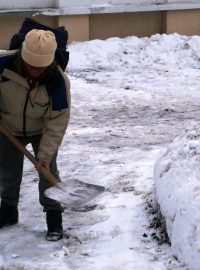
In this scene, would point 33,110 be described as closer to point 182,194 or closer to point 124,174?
point 182,194

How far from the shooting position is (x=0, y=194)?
4.64 metres

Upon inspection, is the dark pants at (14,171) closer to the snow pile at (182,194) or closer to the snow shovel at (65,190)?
the snow shovel at (65,190)

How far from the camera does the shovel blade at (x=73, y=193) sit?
4250mm

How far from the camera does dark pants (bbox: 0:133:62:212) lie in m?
4.38

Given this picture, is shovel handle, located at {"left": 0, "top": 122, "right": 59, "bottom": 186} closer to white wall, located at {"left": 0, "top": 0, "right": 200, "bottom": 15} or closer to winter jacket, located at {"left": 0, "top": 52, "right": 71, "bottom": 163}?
winter jacket, located at {"left": 0, "top": 52, "right": 71, "bottom": 163}

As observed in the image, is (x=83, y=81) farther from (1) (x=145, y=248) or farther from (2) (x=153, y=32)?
(1) (x=145, y=248)

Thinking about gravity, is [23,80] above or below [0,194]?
above

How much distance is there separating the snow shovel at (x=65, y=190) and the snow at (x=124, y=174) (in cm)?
24

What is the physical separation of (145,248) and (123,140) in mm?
2938

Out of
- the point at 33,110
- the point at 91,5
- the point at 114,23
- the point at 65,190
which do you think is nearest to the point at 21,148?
the point at 33,110

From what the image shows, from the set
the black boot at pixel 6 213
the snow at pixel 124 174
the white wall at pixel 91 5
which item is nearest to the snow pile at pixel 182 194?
the snow at pixel 124 174

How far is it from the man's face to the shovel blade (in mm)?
828

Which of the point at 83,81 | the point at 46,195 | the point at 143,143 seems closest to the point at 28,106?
the point at 46,195

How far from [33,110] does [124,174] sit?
1.79 m
